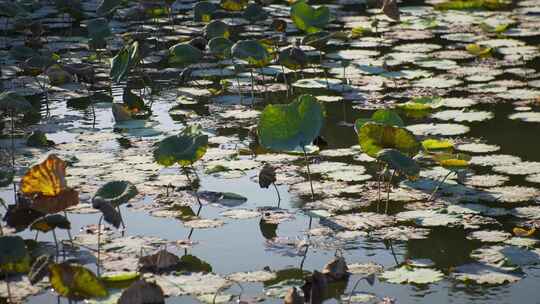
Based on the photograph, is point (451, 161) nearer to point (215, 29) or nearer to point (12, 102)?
point (12, 102)

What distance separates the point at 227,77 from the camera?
223 inches

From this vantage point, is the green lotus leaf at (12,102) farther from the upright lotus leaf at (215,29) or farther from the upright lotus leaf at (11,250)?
the upright lotus leaf at (215,29)

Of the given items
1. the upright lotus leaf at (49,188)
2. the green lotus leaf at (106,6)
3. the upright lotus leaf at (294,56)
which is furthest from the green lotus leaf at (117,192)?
the green lotus leaf at (106,6)

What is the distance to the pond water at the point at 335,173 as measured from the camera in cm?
310

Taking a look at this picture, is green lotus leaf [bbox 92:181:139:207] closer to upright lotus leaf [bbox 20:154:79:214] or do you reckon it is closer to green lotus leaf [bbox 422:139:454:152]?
upright lotus leaf [bbox 20:154:79:214]

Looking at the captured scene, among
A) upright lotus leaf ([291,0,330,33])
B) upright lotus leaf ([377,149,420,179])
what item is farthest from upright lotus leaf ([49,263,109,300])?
upright lotus leaf ([291,0,330,33])

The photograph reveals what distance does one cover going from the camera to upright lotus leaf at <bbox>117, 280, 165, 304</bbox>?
104 inches

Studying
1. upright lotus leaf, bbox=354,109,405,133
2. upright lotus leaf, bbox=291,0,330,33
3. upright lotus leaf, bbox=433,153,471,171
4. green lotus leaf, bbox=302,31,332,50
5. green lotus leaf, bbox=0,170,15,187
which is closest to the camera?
green lotus leaf, bbox=0,170,15,187

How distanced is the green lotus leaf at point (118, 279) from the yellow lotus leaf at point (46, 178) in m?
0.29

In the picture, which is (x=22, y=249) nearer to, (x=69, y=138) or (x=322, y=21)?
(x=69, y=138)

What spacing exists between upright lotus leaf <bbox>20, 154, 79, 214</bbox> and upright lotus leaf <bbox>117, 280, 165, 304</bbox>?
1.53ft

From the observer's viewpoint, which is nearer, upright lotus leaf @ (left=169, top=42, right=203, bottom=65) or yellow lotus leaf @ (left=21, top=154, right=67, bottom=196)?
yellow lotus leaf @ (left=21, top=154, right=67, bottom=196)

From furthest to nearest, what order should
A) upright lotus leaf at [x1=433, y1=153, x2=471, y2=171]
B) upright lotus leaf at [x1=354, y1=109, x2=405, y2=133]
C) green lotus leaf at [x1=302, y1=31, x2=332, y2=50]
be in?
green lotus leaf at [x1=302, y1=31, x2=332, y2=50] → upright lotus leaf at [x1=354, y1=109, x2=405, y2=133] → upright lotus leaf at [x1=433, y1=153, x2=471, y2=171]

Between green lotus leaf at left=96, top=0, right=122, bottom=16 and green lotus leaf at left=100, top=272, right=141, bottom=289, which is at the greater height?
green lotus leaf at left=96, top=0, right=122, bottom=16
